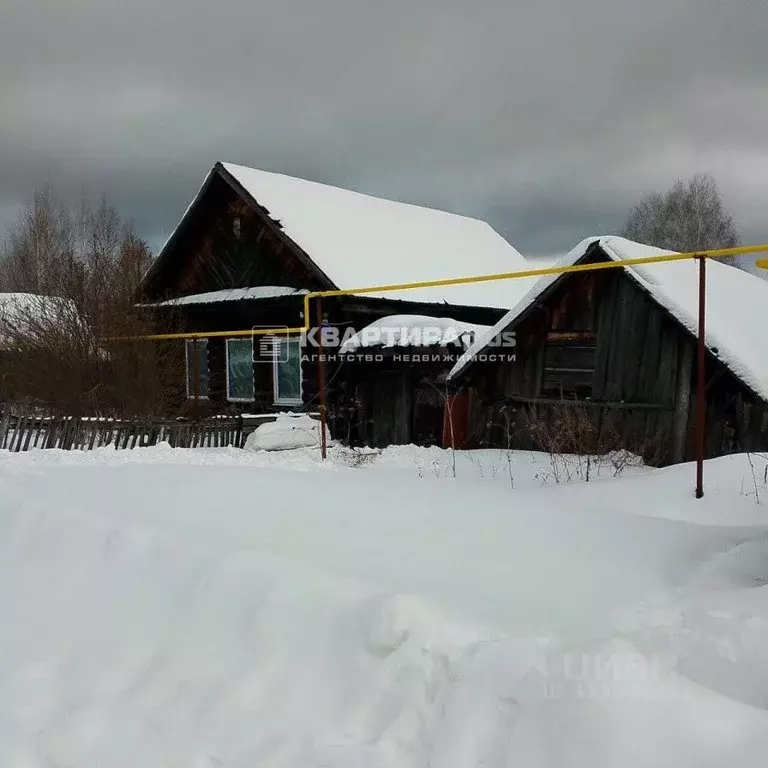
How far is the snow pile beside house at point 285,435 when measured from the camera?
1006cm

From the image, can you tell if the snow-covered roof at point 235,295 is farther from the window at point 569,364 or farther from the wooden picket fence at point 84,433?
the window at point 569,364

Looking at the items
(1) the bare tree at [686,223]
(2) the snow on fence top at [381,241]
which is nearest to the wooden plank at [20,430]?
(2) the snow on fence top at [381,241]

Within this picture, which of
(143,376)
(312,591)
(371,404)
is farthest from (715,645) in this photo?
(143,376)

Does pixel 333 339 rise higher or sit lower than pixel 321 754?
higher

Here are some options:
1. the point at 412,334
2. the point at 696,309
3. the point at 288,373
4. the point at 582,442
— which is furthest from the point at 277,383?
the point at 696,309

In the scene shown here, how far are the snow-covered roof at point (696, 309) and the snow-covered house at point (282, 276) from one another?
3.49 meters

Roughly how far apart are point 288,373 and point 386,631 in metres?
10.6

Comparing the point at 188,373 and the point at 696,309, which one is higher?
the point at 696,309

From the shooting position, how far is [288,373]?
1290 centimetres

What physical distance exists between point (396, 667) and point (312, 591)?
2.25 ft

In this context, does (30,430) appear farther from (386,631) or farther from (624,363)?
(386,631)

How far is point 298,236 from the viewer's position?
11539 millimetres

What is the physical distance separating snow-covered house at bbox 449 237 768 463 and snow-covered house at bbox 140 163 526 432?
2.65 m

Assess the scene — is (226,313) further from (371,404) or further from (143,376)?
(371,404)
